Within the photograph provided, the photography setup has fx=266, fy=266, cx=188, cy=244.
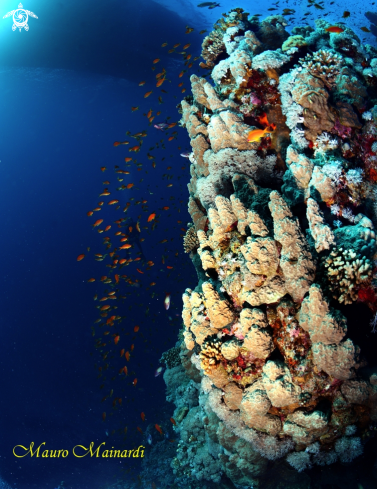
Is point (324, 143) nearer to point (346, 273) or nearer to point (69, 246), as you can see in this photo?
point (346, 273)

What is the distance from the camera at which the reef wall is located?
3.55 m

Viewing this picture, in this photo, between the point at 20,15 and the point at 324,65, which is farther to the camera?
the point at 20,15

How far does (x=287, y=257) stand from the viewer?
11.9 ft

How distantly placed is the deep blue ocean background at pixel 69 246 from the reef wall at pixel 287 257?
17.4 feet

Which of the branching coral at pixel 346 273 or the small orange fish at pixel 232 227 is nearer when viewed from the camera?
the branching coral at pixel 346 273

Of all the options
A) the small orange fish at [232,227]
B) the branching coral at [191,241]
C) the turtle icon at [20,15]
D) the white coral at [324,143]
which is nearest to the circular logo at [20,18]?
the turtle icon at [20,15]

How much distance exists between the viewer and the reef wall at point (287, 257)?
3.55 meters

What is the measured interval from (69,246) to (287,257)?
1586 inches

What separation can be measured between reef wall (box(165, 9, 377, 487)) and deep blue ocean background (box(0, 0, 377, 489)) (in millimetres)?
5289

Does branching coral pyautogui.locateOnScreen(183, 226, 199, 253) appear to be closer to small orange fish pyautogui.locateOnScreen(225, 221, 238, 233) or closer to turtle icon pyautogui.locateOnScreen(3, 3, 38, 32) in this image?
small orange fish pyautogui.locateOnScreen(225, 221, 238, 233)

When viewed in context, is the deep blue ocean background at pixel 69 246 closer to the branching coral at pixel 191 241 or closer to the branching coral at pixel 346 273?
the branching coral at pixel 191 241

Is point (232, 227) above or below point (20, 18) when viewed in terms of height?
below

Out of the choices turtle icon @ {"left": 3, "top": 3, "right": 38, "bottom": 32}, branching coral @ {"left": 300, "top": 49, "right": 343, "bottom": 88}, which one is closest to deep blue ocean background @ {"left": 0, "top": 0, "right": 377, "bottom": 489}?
turtle icon @ {"left": 3, "top": 3, "right": 38, "bottom": 32}

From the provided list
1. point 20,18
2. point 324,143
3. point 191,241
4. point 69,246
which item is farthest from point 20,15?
point 324,143
